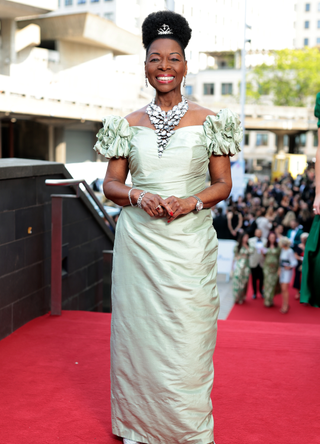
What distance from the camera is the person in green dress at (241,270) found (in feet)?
40.0

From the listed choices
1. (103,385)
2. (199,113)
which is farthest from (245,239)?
(199,113)

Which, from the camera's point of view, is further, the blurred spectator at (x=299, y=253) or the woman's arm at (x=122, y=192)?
the blurred spectator at (x=299, y=253)

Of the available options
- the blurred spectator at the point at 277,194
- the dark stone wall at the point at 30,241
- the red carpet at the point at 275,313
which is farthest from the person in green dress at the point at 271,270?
the blurred spectator at the point at 277,194

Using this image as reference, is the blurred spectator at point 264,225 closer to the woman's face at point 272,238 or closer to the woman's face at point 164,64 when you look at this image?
the woman's face at point 272,238

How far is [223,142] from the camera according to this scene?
2.79 m

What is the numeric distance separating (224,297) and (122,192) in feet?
36.2

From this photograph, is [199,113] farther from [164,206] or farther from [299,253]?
[299,253]

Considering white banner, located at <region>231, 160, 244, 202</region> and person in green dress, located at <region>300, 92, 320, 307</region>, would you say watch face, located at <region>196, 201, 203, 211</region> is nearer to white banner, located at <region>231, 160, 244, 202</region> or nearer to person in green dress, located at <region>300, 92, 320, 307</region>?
person in green dress, located at <region>300, 92, 320, 307</region>

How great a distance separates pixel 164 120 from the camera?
9.27 ft

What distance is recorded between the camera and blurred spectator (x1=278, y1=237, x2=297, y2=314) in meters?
11.6

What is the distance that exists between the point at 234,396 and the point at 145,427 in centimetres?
89

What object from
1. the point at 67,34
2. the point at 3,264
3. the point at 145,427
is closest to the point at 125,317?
the point at 145,427

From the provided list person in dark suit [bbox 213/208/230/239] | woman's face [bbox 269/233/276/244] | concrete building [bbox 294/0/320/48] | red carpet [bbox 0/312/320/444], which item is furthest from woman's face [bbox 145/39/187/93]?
concrete building [bbox 294/0/320/48]

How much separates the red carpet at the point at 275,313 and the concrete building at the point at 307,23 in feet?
299
